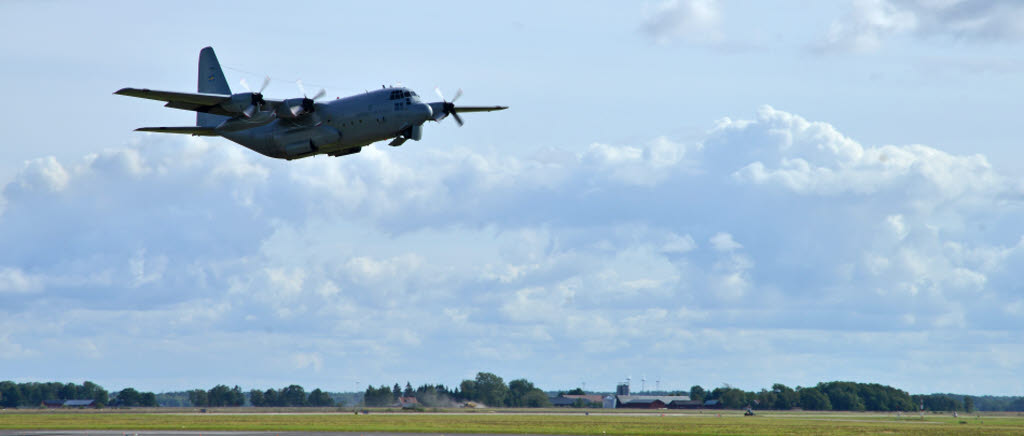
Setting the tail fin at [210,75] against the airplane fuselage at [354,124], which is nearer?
the airplane fuselage at [354,124]

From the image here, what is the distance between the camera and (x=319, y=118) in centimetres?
6284

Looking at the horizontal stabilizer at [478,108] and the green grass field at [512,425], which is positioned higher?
the horizontal stabilizer at [478,108]

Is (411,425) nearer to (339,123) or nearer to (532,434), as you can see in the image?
(532,434)

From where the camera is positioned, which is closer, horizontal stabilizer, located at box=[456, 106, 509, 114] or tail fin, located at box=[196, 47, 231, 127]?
horizontal stabilizer, located at box=[456, 106, 509, 114]

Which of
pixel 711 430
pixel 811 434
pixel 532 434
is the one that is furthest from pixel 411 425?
pixel 811 434

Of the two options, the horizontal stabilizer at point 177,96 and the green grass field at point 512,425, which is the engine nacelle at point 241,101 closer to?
the horizontal stabilizer at point 177,96

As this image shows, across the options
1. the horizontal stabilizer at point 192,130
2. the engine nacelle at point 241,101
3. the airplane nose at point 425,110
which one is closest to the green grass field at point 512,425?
the horizontal stabilizer at point 192,130

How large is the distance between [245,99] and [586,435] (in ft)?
126

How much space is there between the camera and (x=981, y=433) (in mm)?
87500

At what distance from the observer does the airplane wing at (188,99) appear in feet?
188

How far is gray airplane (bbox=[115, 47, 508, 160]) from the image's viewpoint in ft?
202

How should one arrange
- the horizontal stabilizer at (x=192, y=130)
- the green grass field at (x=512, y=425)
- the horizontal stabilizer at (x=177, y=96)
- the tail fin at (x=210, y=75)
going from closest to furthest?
1. the horizontal stabilizer at (x=177, y=96)
2. the horizontal stabilizer at (x=192, y=130)
3. the tail fin at (x=210, y=75)
4. the green grass field at (x=512, y=425)

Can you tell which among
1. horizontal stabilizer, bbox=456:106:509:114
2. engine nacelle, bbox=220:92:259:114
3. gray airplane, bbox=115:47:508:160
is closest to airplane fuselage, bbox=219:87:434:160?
gray airplane, bbox=115:47:508:160

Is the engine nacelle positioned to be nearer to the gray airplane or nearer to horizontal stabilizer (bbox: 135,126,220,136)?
the gray airplane
